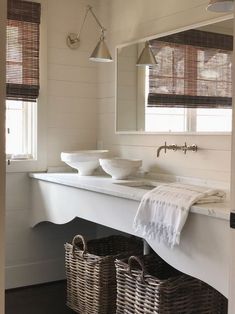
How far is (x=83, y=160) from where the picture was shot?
343cm

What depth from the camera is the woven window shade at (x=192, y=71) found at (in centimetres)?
272

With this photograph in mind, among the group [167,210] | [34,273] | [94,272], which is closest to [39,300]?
[34,273]

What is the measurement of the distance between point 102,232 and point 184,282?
5.30ft

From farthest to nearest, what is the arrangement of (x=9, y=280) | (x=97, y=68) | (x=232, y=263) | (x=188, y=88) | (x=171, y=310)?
1. (x=97, y=68)
2. (x=9, y=280)
3. (x=188, y=88)
4. (x=171, y=310)
5. (x=232, y=263)

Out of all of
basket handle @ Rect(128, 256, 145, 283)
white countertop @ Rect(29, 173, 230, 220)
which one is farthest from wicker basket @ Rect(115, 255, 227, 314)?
white countertop @ Rect(29, 173, 230, 220)

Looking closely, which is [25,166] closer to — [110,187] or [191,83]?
[110,187]

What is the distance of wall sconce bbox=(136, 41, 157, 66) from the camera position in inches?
128

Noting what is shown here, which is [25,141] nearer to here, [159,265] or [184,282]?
[159,265]

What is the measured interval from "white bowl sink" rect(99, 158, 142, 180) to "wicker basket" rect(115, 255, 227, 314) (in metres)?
0.71

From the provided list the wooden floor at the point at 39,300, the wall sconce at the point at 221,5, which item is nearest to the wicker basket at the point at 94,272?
the wooden floor at the point at 39,300

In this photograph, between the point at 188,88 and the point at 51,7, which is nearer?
the point at 188,88

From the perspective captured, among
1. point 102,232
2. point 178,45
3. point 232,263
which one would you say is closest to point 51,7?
point 178,45

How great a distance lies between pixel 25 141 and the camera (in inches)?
143

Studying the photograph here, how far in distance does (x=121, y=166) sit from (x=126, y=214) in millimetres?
675
